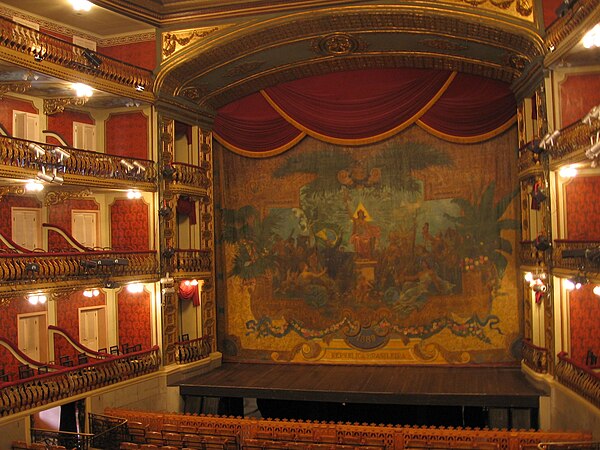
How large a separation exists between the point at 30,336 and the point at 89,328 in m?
1.84

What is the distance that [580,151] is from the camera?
524 inches

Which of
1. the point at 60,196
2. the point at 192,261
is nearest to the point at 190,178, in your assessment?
the point at 192,261

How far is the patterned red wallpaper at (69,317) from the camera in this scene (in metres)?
17.4

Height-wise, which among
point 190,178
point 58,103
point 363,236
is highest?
point 58,103

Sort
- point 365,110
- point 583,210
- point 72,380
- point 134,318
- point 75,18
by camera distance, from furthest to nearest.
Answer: point 365,110, point 134,318, point 75,18, point 72,380, point 583,210

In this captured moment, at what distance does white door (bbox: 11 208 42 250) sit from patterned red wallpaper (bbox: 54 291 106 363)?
1.68 metres

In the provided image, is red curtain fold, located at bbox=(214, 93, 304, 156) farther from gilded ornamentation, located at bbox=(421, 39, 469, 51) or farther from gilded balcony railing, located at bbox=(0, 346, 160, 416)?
gilded balcony railing, located at bbox=(0, 346, 160, 416)

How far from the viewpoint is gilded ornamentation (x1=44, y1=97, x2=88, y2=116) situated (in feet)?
55.6

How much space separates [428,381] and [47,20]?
13.1 metres

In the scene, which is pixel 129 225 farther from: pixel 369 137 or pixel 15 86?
pixel 369 137

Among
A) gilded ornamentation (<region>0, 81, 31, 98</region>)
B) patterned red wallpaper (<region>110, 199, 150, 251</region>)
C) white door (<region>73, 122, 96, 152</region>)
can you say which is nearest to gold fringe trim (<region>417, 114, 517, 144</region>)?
patterned red wallpaper (<region>110, 199, 150, 251</region>)

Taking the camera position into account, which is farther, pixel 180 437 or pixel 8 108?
pixel 8 108

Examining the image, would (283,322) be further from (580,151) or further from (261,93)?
(580,151)

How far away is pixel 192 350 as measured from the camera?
18.7 metres
